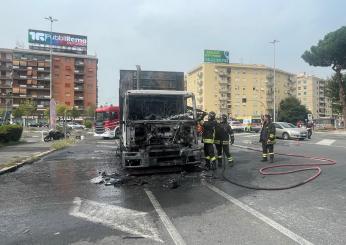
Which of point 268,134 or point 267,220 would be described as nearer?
point 267,220

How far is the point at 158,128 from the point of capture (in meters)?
11.3

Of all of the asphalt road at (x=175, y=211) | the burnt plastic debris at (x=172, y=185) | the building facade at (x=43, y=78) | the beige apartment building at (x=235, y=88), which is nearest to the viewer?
the asphalt road at (x=175, y=211)

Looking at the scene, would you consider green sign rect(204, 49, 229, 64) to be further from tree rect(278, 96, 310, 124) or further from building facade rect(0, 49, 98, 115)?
building facade rect(0, 49, 98, 115)

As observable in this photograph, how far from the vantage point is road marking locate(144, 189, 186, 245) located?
5441 mm

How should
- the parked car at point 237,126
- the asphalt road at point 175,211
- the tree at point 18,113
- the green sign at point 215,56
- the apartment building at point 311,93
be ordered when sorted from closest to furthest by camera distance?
the asphalt road at point 175,211
the parked car at point 237,126
the tree at point 18,113
the green sign at point 215,56
the apartment building at point 311,93

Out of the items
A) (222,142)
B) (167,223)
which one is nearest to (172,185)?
(167,223)

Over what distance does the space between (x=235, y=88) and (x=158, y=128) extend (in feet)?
387

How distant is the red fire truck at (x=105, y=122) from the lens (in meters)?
33.3

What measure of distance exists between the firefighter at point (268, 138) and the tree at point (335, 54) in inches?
1809

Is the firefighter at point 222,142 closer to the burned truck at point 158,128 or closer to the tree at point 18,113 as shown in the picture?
the burned truck at point 158,128

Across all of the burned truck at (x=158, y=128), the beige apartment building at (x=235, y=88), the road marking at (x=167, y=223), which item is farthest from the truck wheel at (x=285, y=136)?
the beige apartment building at (x=235, y=88)

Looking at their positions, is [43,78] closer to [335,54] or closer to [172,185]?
[335,54]

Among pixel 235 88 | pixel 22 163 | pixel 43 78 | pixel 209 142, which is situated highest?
pixel 43 78

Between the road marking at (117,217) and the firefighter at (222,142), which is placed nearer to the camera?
the road marking at (117,217)
